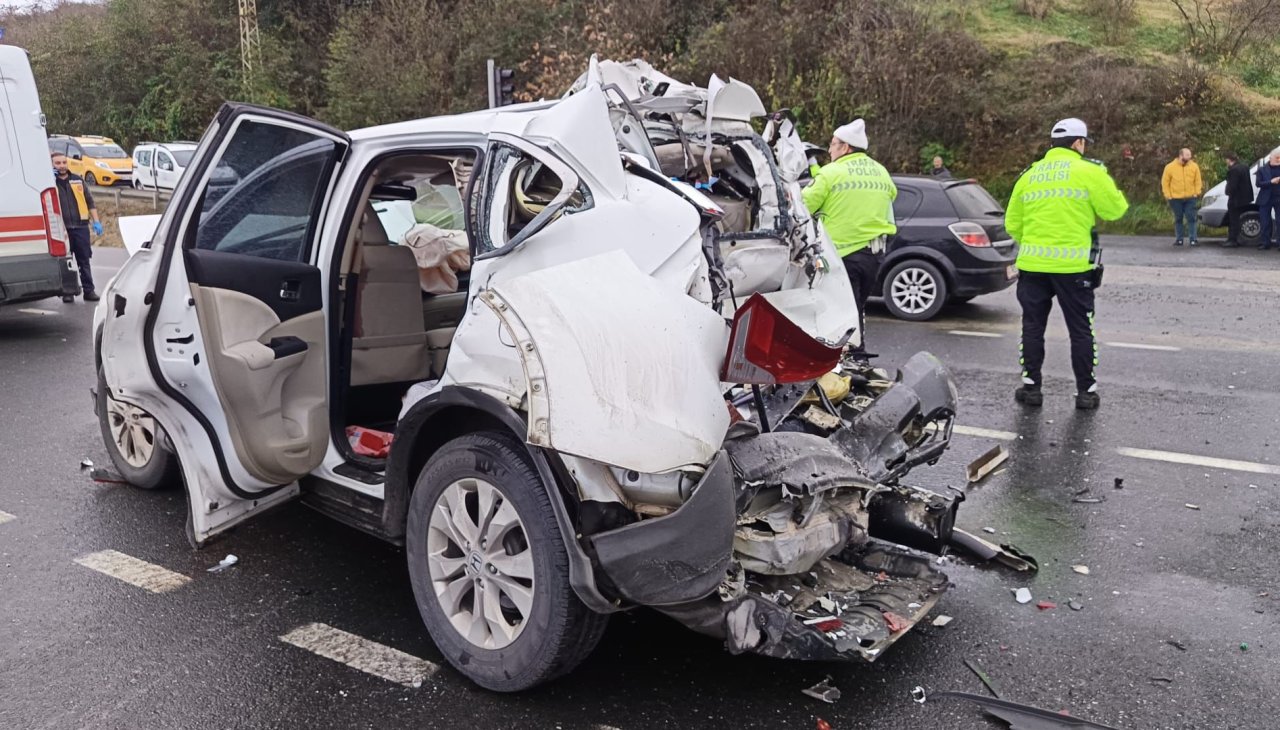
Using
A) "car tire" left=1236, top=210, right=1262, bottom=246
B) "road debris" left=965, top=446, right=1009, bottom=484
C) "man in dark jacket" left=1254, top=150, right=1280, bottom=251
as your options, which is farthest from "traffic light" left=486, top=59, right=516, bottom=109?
"car tire" left=1236, top=210, right=1262, bottom=246

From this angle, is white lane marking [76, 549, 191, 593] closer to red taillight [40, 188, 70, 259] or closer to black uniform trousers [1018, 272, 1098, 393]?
black uniform trousers [1018, 272, 1098, 393]

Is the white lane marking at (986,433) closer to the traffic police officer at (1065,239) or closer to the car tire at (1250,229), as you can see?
the traffic police officer at (1065,239)

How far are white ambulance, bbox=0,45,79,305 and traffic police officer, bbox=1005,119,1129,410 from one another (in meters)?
8.58

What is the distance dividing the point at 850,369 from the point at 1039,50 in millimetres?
21667

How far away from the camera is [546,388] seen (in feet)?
9.22

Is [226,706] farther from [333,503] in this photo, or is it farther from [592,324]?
[592,324]

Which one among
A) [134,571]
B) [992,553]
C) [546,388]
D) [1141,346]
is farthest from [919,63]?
[546,388]

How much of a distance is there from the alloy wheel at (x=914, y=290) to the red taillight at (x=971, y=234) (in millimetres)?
504

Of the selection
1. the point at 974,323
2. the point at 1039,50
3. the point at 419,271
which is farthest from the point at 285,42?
the point at 419,271

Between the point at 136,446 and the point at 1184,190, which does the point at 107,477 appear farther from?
the point at 1184,190

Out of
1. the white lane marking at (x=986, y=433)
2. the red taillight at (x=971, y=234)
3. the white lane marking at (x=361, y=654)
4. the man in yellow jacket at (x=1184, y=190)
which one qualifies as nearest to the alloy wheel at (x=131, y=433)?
the white lane marking at (x=361, y=654)

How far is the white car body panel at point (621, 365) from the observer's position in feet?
9.19

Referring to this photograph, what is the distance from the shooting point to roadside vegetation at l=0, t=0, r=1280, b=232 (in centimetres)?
2084

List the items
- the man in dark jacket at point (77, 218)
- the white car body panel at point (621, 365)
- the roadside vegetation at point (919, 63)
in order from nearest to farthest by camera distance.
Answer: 1. the white car body panel at point (621, 365)
2. the man in dark jacket at point (77, 218)
3. the roadside vegetation at point (919, 63)
